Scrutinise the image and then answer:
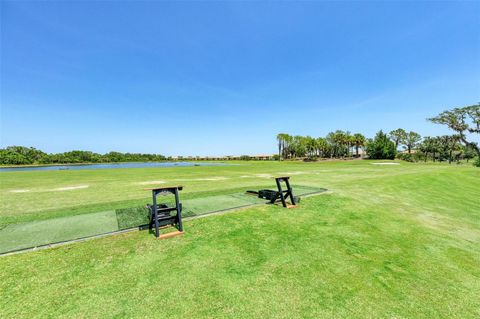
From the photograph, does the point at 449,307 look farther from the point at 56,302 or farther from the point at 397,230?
the point at 56,302

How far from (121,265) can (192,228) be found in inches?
85.0

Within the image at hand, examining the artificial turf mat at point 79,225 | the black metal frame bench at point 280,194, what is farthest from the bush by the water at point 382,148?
the artificial turf mat at point 79,225

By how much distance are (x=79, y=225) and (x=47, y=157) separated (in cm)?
12441

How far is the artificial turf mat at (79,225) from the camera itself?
500 cm

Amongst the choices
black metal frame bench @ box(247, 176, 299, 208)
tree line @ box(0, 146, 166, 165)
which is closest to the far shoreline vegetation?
tree line @ box(0, 146, 166, 165)

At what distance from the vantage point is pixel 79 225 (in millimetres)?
6047

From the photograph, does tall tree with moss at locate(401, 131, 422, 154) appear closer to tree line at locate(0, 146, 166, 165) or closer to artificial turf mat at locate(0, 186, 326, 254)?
artificial turf mat at locate(0, 186, 326, 254)

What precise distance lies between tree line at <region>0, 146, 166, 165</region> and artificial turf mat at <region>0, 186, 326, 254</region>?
379 ft

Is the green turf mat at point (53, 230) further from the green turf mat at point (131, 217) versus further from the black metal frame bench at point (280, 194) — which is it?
the black metal frame bench at point (280, 194)

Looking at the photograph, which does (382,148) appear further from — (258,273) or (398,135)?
(258,273)

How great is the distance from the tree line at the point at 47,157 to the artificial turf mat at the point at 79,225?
115587 millimetres

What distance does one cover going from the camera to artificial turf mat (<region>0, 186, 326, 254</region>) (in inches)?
197

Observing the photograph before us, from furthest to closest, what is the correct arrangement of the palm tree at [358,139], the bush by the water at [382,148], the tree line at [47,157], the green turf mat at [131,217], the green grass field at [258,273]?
the palm tree at [358,139]
the tree line at [47,157]
the bush by the water at [382,148]
the green turf mat at [131,217]
the green grass field at [258,273]

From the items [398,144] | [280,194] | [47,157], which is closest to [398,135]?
[398,144]
